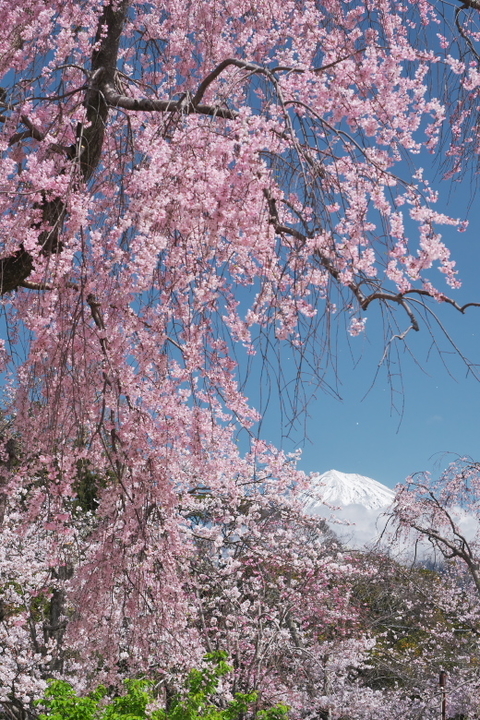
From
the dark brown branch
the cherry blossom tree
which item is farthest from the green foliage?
the dark brown branch

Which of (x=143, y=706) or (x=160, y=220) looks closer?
(x=160, y=220)

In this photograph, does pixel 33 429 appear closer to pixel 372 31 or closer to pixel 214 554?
pixel 372 31

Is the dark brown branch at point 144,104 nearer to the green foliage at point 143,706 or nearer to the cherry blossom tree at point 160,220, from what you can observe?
the cherry blossom tree at point 160,220

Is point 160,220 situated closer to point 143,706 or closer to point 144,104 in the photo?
point 144,104

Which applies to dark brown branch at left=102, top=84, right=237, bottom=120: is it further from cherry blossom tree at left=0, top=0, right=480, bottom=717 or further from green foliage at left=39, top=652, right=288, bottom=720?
green foliage at left=39, top=652, right=288, bottom=720

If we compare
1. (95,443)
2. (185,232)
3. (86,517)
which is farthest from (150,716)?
(86,517)

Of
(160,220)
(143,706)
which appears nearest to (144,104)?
(160,220)

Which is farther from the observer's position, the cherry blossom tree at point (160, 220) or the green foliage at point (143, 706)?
the green foliage at point (143, 706)

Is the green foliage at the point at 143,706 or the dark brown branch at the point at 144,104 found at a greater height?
the dark brown branch at the point at 144,104

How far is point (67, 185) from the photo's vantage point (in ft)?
7.77

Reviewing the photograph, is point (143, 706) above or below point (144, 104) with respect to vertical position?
below

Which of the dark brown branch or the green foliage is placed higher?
the dark brown branch

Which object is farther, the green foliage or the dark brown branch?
the green foliage

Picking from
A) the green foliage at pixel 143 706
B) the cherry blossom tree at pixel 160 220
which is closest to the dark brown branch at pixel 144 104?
the cherry blossom tree at pixel 160 220
